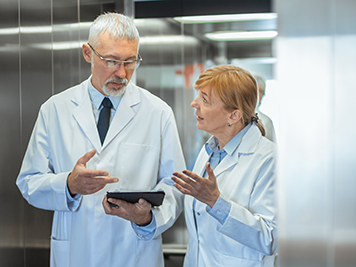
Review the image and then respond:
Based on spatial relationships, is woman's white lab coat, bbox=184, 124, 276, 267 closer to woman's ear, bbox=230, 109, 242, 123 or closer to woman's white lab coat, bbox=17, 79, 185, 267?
woman's ear, bbox=230, 109, 242, 123

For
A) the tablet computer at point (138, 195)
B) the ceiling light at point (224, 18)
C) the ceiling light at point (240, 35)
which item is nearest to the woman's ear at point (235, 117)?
the tablet computer at point (138, 195)

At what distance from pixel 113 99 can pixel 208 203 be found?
908 millimetres

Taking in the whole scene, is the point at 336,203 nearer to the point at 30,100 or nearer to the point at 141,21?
the point at 30,100

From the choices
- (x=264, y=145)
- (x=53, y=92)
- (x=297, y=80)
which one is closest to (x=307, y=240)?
(x=297, y=80)

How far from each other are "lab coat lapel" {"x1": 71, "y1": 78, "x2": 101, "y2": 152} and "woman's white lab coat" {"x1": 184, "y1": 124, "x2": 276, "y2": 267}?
685mm

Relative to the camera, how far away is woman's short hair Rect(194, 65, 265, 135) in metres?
2.12

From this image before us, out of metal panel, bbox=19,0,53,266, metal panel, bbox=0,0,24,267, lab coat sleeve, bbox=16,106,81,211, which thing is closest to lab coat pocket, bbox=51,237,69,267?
lab coat sleeve, bbox=16,106,81,211

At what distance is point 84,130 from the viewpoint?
2291 millimetres

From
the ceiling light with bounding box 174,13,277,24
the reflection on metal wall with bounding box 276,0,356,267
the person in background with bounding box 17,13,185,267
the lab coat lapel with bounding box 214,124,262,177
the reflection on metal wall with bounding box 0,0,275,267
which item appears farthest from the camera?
the ceiling light with bounding box 174,13,277,24

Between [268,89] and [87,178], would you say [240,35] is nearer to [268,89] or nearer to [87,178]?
[268,89]

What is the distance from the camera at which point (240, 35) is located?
4.56 meters

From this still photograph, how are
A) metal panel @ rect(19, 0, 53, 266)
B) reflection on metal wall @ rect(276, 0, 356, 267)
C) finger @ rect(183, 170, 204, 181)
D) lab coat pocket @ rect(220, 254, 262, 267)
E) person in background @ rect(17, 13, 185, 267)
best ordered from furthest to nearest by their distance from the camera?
1. metal panel @ rect(19, 0, 53, 266)
2. person in background @ rect(17, 13, 185, 267)
3. lab coat pocket @ rect(220, 254, 262, 267)
4. finger @ rect(183, 170, 204, 181)
5. reflection on metal wall @ rect(276, 0, 356, 267)

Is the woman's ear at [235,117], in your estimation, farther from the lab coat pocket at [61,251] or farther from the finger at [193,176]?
the lab coat pocket at [61,251]

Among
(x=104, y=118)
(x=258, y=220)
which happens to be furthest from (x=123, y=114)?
(x=258, y=220)
